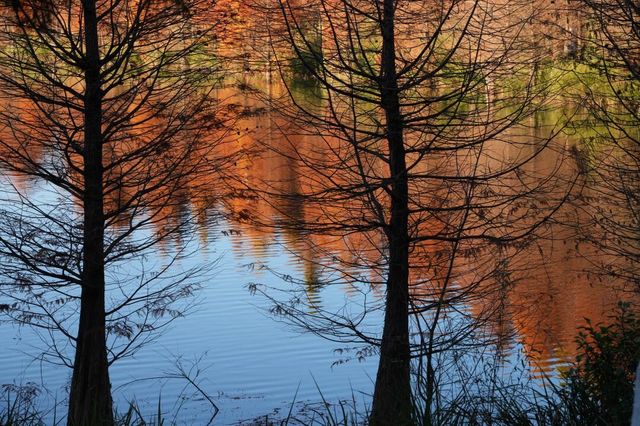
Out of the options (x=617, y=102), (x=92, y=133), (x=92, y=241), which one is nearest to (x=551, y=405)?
(x=92, y=241)

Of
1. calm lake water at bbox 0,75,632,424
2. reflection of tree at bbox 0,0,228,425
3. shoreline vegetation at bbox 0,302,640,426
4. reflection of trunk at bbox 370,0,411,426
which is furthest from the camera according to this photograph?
calm lake water at bbox 0,75,632,424

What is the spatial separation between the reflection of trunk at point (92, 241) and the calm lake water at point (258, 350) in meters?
1.79

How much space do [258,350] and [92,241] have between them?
605 centimetres

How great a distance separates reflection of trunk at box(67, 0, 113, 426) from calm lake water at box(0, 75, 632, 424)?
179 cm

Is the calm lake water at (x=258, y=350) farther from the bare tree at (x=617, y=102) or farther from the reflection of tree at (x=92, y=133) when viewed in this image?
the reflection of tree at (x=92, y=133)

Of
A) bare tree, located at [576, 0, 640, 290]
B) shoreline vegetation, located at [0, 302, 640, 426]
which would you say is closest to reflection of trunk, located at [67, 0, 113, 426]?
shoreline vegetation, located at [0, 302, 640, 426]

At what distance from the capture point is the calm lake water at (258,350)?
1318 centimetres

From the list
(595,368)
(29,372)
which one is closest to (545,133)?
(29,372)

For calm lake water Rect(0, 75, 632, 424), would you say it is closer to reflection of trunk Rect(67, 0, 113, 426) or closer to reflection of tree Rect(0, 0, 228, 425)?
reflection of tree Rect(0, 0, 228, 425)

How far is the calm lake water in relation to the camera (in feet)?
43.2

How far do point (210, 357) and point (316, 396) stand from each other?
2.46 meters

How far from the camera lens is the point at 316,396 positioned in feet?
45.4

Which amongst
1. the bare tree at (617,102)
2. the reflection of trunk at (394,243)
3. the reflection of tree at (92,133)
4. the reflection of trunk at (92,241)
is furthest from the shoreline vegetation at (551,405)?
the reflection of tree at (92,133)

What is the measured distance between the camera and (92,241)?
1038 centimetres
